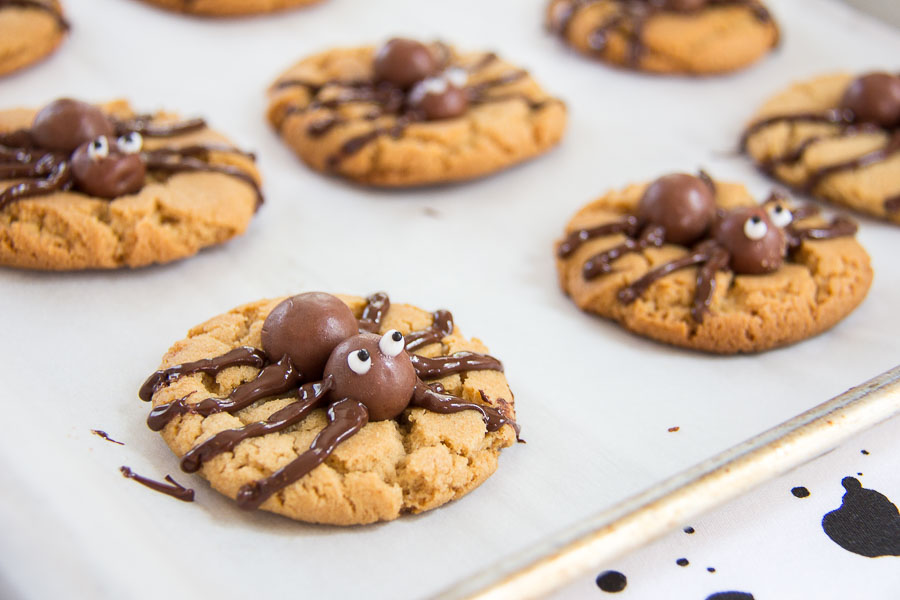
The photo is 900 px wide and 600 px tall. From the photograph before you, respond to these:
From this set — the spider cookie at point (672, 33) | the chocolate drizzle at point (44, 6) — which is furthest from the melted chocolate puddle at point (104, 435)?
the spider cookie at point (672, 33)

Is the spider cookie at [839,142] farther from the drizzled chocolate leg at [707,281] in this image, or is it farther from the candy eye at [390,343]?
the candy eye at [390,343]

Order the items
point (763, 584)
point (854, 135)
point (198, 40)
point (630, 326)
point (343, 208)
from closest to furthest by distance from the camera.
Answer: point (763, 584) < point (630, 326) < point (343, 208) < point (854, 135) < point (198, 40)

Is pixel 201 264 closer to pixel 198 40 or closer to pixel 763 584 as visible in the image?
pixel 198 40

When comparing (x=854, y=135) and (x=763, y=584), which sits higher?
(x=854, y=135)

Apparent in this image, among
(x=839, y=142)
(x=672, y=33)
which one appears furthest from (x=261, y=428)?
(x=672, y=33)

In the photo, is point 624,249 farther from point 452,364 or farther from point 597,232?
point 452,364

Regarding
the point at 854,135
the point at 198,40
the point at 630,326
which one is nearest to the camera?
the point at 630,326

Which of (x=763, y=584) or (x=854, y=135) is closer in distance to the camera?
(x=763, y=584)

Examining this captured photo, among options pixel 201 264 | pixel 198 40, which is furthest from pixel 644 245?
pixel 198 40
